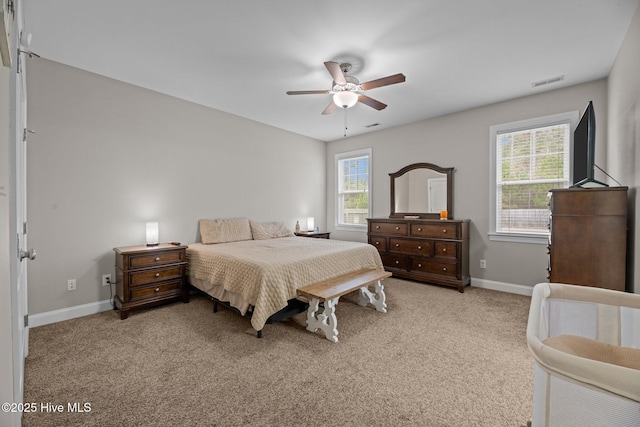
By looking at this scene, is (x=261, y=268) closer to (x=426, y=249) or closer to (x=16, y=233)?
(x=16, y=233)

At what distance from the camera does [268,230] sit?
15.6 feet

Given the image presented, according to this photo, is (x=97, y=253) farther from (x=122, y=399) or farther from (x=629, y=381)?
(x=629, y=381)

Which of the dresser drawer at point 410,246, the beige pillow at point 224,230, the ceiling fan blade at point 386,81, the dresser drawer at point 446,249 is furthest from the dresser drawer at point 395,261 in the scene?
the ceiling fan blade at point 386,81

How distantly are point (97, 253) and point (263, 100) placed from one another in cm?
284

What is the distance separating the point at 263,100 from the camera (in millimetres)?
3891

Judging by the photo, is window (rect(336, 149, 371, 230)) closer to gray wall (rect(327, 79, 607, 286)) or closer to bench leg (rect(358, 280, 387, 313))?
gray wall (rect(327, 79, 607, 286))

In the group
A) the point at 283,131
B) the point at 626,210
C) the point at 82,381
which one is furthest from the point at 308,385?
the point at 283,131

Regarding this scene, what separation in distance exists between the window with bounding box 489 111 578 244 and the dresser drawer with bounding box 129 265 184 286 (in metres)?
4.40

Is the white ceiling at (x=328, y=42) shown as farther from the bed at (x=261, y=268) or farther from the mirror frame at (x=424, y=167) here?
the bed at (x=261, y=268)

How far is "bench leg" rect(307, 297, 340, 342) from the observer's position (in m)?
2.48

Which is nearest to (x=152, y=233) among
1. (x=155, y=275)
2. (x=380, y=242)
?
(x=155, y=275)

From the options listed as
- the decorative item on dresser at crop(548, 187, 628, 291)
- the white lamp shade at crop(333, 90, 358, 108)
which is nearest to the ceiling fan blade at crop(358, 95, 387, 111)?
the white lamp shade at crop(333, 90, 358, 108)

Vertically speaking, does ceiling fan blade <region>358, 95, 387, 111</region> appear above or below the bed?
above

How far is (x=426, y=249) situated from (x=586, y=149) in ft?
7.38
